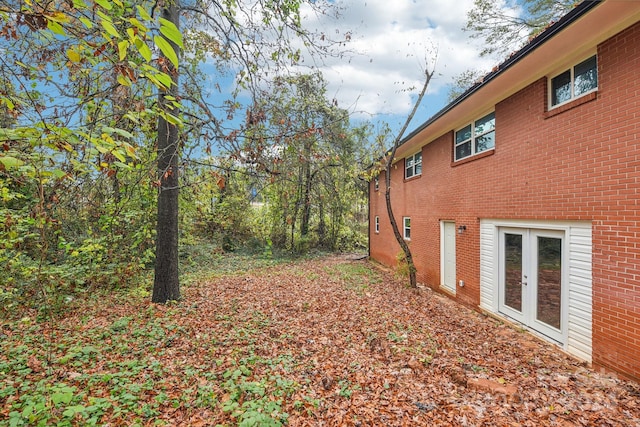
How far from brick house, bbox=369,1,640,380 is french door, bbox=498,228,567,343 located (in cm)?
2

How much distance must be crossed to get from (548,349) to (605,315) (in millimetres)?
1211

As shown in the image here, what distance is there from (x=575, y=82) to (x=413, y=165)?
6.68 m

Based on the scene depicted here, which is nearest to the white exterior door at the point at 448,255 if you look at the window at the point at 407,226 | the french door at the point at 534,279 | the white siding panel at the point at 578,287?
the french door at the point at 534,279

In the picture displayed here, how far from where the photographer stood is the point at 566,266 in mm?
4930

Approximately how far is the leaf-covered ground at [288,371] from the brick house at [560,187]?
2.43ft

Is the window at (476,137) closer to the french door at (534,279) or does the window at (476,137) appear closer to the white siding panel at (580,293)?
the french door at (534,279)

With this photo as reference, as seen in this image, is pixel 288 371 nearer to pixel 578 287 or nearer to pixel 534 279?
pixel 578 287

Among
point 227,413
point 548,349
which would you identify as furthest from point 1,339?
point 548,349

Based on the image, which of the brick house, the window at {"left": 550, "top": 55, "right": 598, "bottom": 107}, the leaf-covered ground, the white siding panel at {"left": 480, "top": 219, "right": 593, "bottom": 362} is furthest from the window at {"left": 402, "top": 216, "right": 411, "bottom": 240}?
the window at {"left": 550, "top": 55, "right": 598, "bottom": 107}

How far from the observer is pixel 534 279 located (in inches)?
223

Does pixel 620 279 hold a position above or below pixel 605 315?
above

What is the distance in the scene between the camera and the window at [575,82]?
14.9ft

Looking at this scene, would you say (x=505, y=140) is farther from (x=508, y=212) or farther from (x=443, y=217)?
(x=443, y=217)

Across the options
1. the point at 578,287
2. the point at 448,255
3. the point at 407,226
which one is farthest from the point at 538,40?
the point at 407,226
